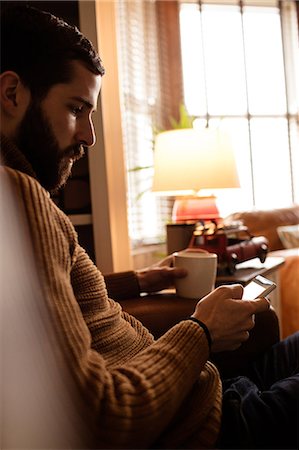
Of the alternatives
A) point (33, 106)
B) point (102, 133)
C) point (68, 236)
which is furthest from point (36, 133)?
point (102, 133)

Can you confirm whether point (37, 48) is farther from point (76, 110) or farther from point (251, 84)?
point (251, 84)

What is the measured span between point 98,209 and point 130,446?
116 cm

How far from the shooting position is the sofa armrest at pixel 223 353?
1.18 meters

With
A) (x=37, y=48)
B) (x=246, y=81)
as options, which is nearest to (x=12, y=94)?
(x=37, y=48)

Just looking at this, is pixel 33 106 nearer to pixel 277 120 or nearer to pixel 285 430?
pixel 285 430

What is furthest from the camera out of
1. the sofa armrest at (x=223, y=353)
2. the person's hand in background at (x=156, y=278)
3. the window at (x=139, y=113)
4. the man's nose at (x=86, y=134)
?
A: the window at (x=139, y=113)

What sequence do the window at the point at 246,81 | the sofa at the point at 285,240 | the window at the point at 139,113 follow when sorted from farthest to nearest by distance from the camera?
the window at the point at 246,81 → the window at the point at 139,113 → the sofa at the point at 285,240

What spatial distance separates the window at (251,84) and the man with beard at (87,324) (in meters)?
3.22

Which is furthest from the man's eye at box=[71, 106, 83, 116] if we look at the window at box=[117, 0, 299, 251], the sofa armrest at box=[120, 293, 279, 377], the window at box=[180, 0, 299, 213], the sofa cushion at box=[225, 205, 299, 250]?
the window at box=[180, 0, 299, 213]

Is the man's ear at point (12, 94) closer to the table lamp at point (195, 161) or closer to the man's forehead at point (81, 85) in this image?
the man's forehead at point (81, 85)

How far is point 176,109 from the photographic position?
3.87 meters

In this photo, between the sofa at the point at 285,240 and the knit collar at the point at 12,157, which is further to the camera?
the sofa at the point at 285,240

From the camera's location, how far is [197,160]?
1.80 m

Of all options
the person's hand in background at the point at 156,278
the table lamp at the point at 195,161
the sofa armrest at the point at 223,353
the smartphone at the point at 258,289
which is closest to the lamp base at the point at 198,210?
the table lamp at the point at 195,161
